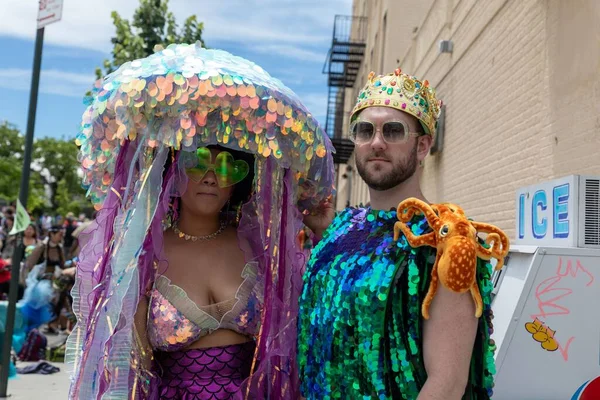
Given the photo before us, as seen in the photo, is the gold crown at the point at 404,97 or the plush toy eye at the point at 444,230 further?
the gold crown at the point at 404,97

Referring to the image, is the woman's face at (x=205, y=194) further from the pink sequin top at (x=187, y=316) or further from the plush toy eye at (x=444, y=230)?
the plush toy eye at (x=444, y=230)

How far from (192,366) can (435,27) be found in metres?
8.49

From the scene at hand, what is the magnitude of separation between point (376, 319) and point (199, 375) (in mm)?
790

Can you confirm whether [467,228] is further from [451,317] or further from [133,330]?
[133,330]

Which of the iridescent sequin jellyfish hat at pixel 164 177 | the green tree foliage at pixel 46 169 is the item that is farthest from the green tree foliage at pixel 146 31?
the green tree foliage at pixel 46 169

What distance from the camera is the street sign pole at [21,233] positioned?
5.05 metres

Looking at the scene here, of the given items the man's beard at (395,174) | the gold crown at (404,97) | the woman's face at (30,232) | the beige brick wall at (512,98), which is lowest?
the woman's face at (30,232)

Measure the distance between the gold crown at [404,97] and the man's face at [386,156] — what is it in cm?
2

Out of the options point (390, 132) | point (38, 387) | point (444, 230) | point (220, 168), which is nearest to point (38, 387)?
point (38, 387)

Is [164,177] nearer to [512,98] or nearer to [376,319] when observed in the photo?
[376,319]

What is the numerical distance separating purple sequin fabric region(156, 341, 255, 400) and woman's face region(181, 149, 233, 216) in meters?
0.52

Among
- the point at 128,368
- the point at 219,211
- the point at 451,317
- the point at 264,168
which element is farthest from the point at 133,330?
the point at 451,317

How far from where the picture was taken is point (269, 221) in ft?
7.69

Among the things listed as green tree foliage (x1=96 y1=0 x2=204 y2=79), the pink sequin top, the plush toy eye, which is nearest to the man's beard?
the plush toy eye
